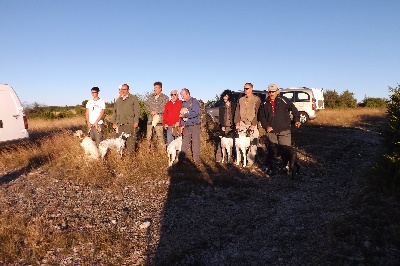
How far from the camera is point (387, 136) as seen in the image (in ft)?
18.9

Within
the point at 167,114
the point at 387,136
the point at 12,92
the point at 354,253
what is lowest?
the point at 354,253

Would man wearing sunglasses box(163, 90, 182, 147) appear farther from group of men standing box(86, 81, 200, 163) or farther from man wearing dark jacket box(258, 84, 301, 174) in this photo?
man wearing dark jacket box(258, 84, 301, 174)

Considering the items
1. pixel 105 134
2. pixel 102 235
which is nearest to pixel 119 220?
pixel 102 235

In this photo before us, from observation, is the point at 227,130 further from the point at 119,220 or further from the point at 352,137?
the point at 352,137

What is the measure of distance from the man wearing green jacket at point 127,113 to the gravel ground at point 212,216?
5.71 ft

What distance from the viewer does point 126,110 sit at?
26.0ft

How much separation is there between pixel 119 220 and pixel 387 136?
184 inches

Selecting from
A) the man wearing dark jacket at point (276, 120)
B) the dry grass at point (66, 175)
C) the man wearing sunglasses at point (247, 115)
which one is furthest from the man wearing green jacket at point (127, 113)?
the man wearing dark jacket at point (276, 120)

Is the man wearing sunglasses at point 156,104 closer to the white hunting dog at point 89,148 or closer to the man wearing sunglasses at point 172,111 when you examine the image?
the man wearing sunglasses at point 172,111

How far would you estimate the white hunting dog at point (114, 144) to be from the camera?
772 centimetres

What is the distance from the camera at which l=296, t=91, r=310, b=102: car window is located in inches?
646

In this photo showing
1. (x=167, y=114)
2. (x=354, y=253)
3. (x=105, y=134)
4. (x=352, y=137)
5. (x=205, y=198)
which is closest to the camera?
(x=354, y=253)

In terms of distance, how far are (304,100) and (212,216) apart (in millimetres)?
13107

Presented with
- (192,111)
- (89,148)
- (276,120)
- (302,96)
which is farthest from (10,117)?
(302,96)
